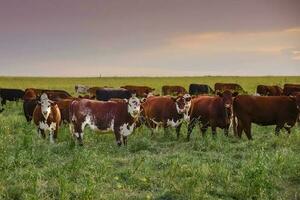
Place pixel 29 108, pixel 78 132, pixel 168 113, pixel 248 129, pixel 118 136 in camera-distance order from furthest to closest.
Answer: pixel 29 108 → pixel 168 113 → pixel 248 129 → pixel 78 132 → pixel 118 136

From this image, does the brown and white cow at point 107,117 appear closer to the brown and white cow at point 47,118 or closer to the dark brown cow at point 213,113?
the brown and white cow at point 47,118

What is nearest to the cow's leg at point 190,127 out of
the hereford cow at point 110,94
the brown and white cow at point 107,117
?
the brown and white cow at point 107,117

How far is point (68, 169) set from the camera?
32.0ft

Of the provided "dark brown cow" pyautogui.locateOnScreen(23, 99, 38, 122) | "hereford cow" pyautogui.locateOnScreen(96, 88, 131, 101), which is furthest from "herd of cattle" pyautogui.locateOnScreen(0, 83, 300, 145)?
"hereford cow" pyautogui.locateOnScreen(96, 88, 131, 101)

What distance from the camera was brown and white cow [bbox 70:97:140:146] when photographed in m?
14.2

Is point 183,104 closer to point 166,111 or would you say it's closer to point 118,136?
point 166,111

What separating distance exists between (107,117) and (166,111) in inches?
120

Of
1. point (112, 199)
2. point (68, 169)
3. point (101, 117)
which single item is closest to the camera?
point (112, 199)

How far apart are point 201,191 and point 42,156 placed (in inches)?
166

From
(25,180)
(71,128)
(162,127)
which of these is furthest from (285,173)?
(162,127)

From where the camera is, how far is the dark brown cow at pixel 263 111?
16.1m

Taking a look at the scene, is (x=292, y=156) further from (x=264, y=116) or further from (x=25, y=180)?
(x=25, y=180)

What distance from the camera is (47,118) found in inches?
604

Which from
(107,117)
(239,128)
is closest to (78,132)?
(107,117)
